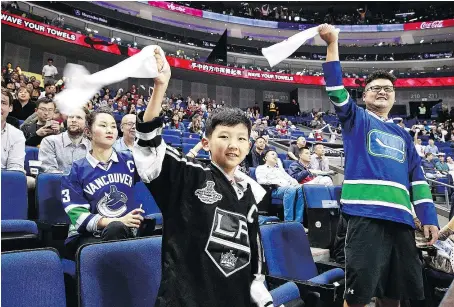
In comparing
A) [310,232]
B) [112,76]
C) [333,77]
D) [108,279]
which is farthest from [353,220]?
[310,232]

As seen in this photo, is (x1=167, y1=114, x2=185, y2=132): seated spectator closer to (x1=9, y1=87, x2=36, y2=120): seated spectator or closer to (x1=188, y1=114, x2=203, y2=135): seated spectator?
(x1=188, y1=114, x2=203, y2=135): seated spectator

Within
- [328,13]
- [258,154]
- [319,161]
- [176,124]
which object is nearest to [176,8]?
[328,13]

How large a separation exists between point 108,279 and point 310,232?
7.56 ft

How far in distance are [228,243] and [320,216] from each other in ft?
7.46

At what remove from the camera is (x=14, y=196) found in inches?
70.0

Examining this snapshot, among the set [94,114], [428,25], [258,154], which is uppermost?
[428,25]

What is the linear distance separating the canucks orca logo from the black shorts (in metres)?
0.97

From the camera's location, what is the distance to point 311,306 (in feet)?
4.66

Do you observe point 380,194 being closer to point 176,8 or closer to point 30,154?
point 30,154

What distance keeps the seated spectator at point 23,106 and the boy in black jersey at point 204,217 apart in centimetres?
314

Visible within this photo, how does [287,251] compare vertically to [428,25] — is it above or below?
below

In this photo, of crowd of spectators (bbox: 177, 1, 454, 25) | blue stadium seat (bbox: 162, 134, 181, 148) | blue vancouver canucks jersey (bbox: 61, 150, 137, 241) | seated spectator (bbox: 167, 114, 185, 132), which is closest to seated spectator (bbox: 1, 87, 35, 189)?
blue vancouver canucks jersey (bbox: 61, 150, 137, 241)

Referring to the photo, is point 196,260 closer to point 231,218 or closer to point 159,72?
point 231,218

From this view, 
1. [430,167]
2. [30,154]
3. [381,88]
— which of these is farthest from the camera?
[430,167]
